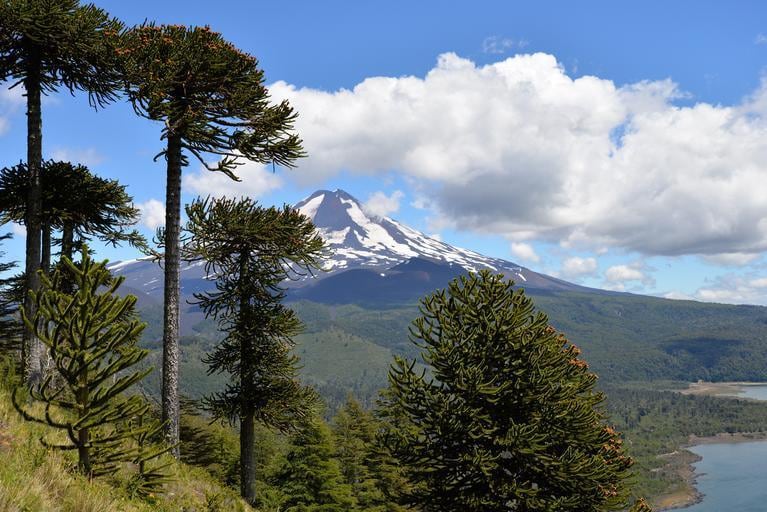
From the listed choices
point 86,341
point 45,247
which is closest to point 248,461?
point 45,247

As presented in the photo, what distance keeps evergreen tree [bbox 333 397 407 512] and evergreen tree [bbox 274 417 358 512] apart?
292 cm

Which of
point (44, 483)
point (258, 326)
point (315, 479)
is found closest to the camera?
point (44, 483)

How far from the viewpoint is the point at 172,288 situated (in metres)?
14.5

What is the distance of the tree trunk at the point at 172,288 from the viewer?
14.2 m

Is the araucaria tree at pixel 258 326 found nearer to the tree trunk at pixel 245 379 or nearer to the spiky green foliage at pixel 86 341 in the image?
the tree trunk at pixel 245 379

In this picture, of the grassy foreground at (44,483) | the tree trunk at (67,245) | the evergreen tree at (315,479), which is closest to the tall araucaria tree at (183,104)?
the grassy foreground at (44,483)

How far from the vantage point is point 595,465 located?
1302 centimetres

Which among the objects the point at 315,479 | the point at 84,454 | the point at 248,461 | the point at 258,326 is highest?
the point at 258,326

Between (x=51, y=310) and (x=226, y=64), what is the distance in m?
10.2

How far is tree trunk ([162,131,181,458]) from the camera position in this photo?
14.2 m

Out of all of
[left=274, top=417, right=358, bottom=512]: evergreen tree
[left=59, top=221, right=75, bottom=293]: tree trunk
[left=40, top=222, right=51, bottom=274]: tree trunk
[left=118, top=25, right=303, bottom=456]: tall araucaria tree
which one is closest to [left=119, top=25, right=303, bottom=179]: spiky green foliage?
[left=118, top=25, right=303, bottom=456]: tall araucaria tree

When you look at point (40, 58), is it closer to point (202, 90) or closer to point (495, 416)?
point (202, 90)

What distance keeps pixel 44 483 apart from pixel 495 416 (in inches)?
407

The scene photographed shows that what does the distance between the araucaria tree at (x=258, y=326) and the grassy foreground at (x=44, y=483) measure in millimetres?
8625
